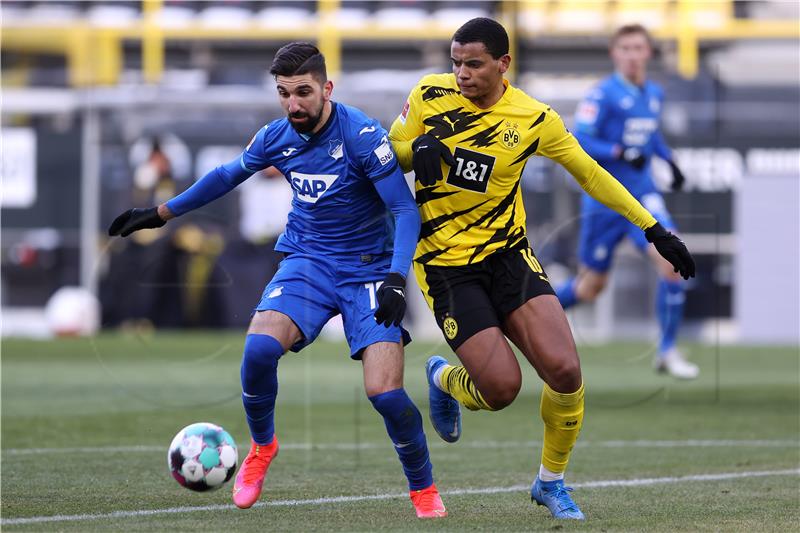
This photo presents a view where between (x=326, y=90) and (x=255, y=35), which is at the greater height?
(x=255, y=35)

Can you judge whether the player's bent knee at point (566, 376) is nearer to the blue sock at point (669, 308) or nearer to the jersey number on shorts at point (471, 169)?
the jersey number on shorts at point (471, 169)

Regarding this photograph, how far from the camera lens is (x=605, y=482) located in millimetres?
6883

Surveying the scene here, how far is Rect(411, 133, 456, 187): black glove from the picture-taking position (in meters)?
5.75

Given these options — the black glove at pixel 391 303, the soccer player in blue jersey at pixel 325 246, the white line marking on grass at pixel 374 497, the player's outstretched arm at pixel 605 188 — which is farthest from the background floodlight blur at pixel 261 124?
the black glove at pixel 391 303

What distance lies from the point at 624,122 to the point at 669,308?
1590 mm

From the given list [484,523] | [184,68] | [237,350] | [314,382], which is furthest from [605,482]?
[184,68]

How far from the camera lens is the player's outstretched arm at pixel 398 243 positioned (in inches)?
221

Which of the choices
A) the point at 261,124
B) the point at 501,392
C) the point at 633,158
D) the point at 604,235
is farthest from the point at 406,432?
the point at 261,124

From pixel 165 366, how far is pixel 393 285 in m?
8.17

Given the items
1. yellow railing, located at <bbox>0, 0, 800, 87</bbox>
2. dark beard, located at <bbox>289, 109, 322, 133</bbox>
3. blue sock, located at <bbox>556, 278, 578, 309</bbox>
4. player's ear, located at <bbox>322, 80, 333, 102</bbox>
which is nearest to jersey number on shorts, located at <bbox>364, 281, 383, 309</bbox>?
dark beard, located at <bbox>289, 109, 322, 133</bbox>

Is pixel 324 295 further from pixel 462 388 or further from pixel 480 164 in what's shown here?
pixel 480 164

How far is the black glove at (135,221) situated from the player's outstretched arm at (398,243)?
108cm

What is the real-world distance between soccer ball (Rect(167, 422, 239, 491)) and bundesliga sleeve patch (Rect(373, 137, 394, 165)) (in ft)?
4.60

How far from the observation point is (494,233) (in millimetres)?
6125
